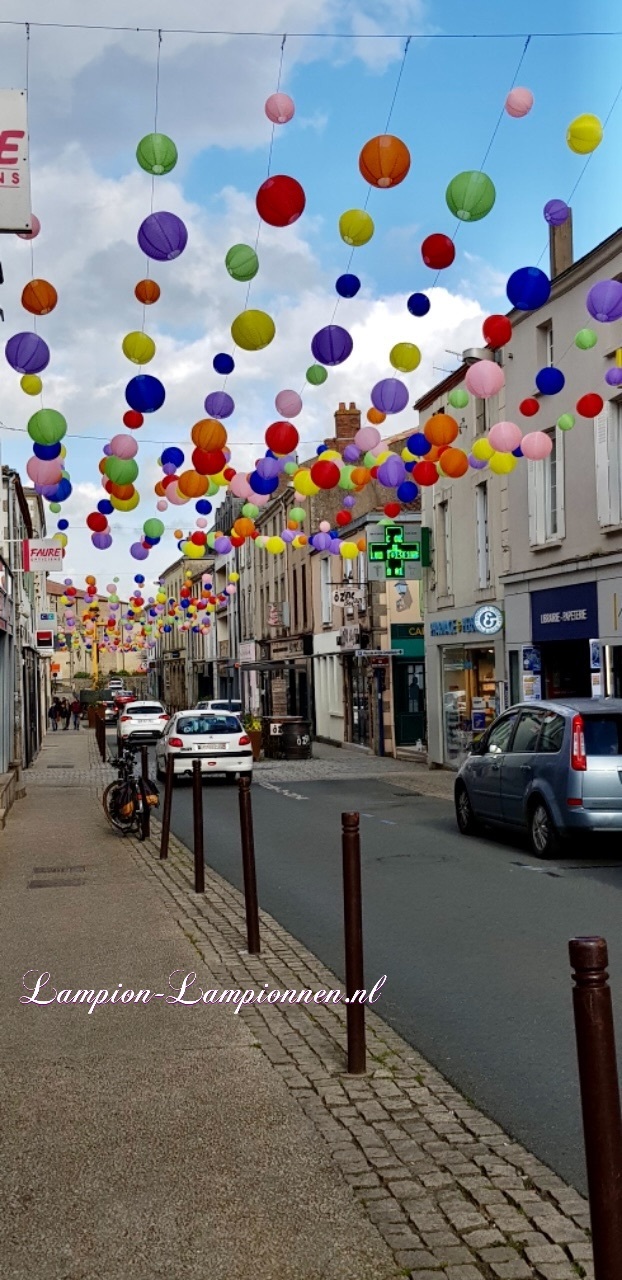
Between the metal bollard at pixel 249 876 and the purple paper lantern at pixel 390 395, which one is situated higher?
the purple paper lantern at pixel 390 395

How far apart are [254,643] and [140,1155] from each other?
55791 mm

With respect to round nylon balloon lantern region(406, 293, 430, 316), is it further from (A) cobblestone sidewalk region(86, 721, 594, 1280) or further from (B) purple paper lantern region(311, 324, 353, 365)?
(A) cobblestone sidewalk region(86, 721, 594, 1280)

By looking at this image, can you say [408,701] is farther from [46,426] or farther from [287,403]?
[46,426]

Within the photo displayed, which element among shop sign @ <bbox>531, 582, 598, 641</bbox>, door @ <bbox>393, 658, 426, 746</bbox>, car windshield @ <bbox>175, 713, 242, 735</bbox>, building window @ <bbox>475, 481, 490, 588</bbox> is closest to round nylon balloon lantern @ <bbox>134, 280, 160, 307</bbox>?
shop sign @ <bbox>531, 582, 598, 641</bbox>

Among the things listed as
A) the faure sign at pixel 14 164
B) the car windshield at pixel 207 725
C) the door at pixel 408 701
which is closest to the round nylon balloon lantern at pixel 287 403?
the faure sign at pixel 14 164

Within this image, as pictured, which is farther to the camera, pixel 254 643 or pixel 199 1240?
pixel 254 643

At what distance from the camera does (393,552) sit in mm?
29359

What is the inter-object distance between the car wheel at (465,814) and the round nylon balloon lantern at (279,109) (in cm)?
805

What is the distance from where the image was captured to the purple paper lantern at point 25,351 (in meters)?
11.2

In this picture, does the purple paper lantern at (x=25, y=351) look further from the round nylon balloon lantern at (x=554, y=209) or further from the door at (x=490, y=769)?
the door at (x=490, y=769)

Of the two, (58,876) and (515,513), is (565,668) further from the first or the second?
(58,876)

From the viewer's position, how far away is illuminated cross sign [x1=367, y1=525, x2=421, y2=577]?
29.4 m

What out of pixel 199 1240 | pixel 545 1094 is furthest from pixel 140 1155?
pixel 545 1094

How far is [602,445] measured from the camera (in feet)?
66.7
